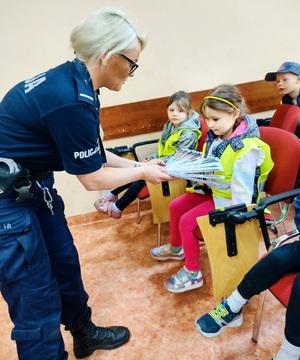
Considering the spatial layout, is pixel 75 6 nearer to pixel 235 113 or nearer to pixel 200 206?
pixel 235 113

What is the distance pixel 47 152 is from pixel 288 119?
1786 millimetres

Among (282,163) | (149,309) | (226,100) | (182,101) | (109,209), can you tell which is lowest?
(149,309)

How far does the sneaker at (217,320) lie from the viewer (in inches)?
52.5

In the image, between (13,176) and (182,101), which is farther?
(182,101)

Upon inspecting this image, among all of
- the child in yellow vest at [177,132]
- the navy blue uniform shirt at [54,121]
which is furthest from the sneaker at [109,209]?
the navy blue uniform shirt at [54,121]

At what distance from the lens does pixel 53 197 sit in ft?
4.01

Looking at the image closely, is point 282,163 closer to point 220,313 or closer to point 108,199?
point 220,313

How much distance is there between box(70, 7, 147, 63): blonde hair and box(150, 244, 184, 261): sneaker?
4.62ft

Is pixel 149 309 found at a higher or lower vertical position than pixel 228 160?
lower

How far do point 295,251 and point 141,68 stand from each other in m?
1.86

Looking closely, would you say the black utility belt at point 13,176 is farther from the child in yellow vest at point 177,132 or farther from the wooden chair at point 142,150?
the wooden chair at point 142,150

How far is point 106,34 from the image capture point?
867 mm

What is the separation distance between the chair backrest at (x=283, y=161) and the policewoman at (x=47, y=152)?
79 centimetres

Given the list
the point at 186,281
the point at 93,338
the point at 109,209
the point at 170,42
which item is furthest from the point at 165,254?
the point at 170,42
